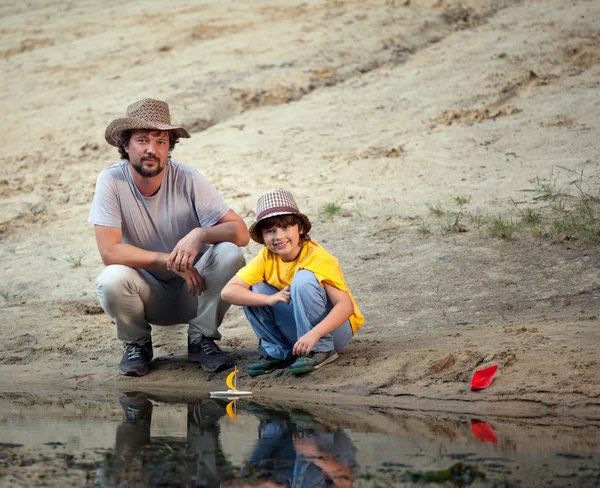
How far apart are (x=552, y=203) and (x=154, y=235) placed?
3525 millimetres

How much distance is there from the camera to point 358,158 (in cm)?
870

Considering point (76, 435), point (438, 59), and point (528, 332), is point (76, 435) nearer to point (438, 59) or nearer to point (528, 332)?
point (528, 332)

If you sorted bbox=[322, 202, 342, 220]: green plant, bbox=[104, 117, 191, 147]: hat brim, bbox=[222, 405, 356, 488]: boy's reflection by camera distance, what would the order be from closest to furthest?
bbox=[222, 405, 356, 488]: boy's reflection
bbox=[104, 117, 191, 147]: hat brim
bbox=[322, 202, 342, 220]: green plant

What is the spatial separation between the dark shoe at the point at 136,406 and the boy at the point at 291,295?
576mm

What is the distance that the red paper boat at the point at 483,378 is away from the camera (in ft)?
13.3

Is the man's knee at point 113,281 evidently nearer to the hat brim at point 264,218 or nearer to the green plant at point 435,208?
the hat brim at point 264,218

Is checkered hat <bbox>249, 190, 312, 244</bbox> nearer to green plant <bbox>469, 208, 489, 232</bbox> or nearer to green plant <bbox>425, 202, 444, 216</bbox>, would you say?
green plant <bbox>469, 208, 489, 232</bbox>

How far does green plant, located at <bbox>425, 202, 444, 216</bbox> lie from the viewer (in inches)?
277

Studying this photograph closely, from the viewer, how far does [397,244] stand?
6.65 metres

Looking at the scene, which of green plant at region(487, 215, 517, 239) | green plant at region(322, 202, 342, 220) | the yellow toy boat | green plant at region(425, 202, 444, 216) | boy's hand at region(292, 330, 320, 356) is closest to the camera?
boy's hand at region(292, 330, 320, 356)

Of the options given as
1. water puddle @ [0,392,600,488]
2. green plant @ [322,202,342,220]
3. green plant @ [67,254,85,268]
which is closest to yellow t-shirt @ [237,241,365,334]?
water puddle @ [0,392,600,488]

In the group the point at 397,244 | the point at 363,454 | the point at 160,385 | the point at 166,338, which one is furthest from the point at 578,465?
the point at 397,244

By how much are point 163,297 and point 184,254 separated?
0.41 m

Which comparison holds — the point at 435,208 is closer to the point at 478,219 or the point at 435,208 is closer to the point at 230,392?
the point at 478,219
